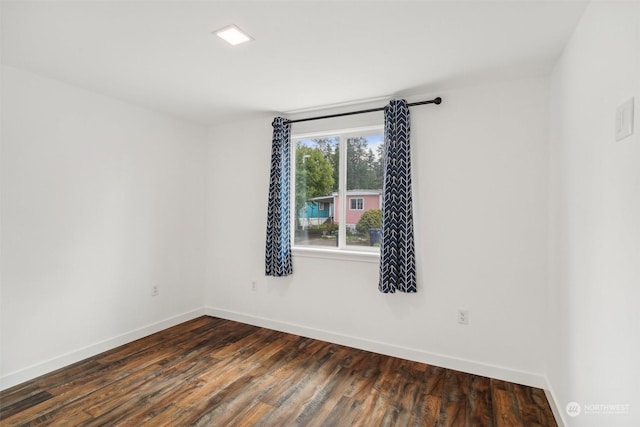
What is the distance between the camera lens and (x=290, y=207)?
140 inches

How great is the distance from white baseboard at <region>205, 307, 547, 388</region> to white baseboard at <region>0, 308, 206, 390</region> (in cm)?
67

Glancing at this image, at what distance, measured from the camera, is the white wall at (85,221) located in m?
2.37

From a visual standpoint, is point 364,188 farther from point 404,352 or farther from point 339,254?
point 404,352

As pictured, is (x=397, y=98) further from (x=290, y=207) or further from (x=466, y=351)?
(x=466, y=351)

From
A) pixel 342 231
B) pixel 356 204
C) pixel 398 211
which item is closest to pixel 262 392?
pixel 342 231

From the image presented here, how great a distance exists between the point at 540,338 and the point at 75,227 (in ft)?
12.3

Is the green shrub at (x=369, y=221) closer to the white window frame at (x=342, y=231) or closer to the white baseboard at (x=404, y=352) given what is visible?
the white window frame at (x=342, y=231)

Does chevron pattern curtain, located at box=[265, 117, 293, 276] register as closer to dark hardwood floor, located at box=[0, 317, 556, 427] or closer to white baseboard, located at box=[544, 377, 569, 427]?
dark hardwood floor, located at box=[0, 317, 556, 427]

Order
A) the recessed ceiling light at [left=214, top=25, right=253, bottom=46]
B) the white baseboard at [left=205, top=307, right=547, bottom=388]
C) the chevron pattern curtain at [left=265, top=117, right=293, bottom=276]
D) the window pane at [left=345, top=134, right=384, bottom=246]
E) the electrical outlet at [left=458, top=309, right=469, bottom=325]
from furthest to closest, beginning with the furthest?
the chevron pattern curtain at [left=265, top=117, right=293, bottom=276]
the window pane at [left=345, top=134, right=384, bottom=246]
the electrical outlet at [left=458, top=309, right=469, bottom=325]
the white baseboard at [left=205, top=307, right=547, bottom=388]
the recessed ceiling light at [left=214, top=25, right=253, bottom=46]

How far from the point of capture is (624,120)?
46.4 inches

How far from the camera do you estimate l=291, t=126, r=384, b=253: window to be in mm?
3176

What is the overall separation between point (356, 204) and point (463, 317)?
1372 mm

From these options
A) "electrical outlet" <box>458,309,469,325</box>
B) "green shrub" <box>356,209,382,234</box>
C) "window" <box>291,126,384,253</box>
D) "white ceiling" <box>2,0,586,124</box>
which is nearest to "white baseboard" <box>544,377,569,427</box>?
"electrical outlet" <box>458,309,469,325</box>

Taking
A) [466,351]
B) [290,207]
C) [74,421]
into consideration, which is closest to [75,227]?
[74,421]
